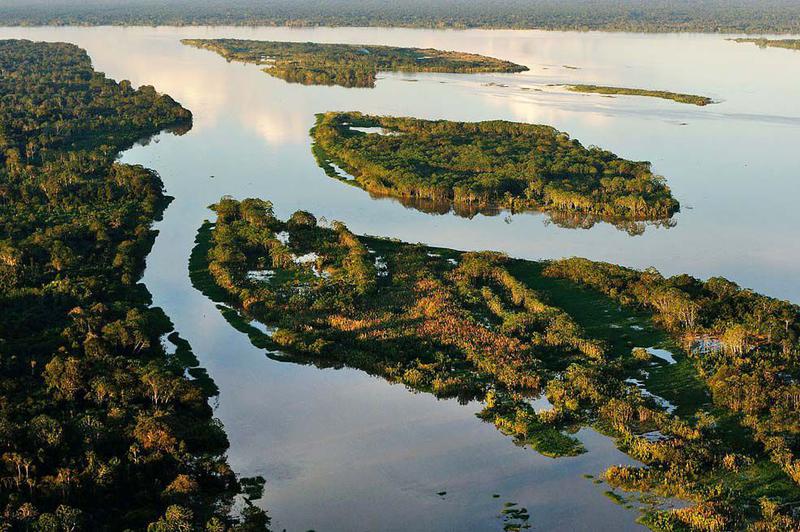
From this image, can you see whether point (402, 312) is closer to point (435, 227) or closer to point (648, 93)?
point (435, 227)

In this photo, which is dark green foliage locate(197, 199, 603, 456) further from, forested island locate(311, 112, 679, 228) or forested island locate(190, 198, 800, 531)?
forested island locate(311, 112, 679, 228)

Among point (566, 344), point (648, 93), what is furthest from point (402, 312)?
point (648, 93)

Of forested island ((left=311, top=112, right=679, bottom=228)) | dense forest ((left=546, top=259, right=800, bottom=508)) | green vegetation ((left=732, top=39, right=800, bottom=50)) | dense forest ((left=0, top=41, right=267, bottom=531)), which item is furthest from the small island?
dense forest ((left=0, top=41, right=267, bottom=531))

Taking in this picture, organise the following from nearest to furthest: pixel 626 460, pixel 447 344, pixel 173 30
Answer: pixel 626 460 → pixel 447 344 → pixel 173 30

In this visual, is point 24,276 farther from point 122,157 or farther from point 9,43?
point 9,43

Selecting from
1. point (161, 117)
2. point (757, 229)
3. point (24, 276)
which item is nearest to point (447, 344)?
point (24, 276)

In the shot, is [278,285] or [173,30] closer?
[278,285]
